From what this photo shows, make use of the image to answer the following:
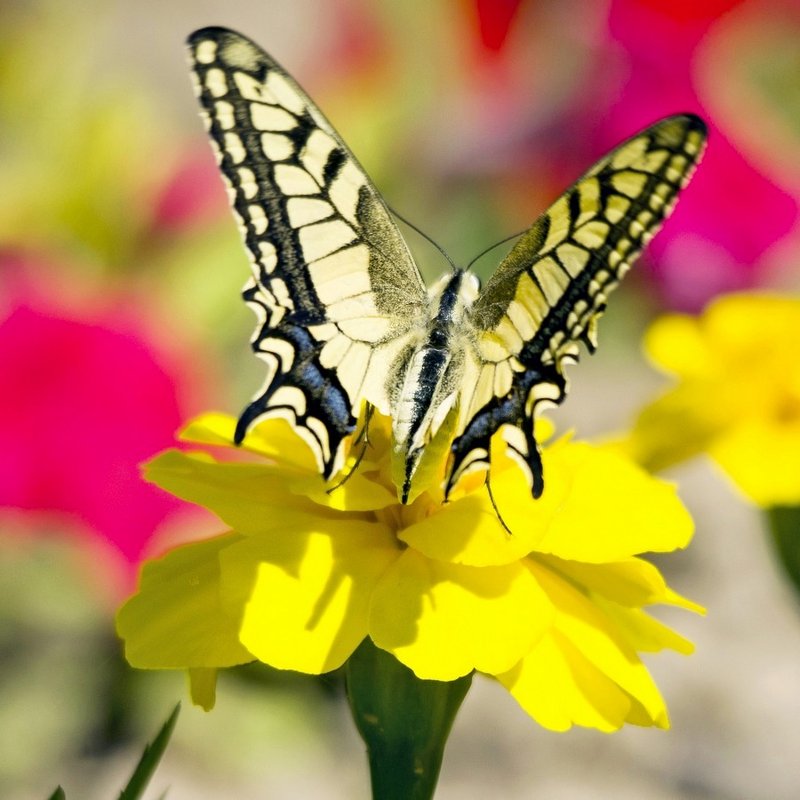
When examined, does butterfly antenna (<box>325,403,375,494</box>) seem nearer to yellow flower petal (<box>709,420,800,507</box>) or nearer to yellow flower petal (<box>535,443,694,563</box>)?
yellow flower petal (<box>535,443,694,563</box>)

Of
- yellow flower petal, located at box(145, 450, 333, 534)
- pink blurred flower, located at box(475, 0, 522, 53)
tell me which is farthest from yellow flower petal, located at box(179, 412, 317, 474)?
pink blurred flower, located at box(475, 0, 522, 53)

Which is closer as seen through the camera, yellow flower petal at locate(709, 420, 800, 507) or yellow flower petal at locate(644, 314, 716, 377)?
yellow flower petal at locate(709, 420, 800, 507)

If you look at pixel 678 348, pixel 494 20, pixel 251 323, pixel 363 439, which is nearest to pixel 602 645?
pixel 363 439

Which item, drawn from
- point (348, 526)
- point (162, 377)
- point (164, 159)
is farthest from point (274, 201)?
point (164, 159)

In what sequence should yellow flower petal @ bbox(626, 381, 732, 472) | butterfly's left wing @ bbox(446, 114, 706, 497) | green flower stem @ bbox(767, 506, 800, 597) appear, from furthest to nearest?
yellow flower petal @ bbox(626, 381, 732, 472), green flower stem @ bbox(767, 506, 800, 597), butterfly's left wing @ bbox(446, 114, 706, 497)

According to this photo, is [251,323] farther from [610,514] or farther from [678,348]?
[610,514]

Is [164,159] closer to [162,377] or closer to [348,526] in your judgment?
[162,377]
